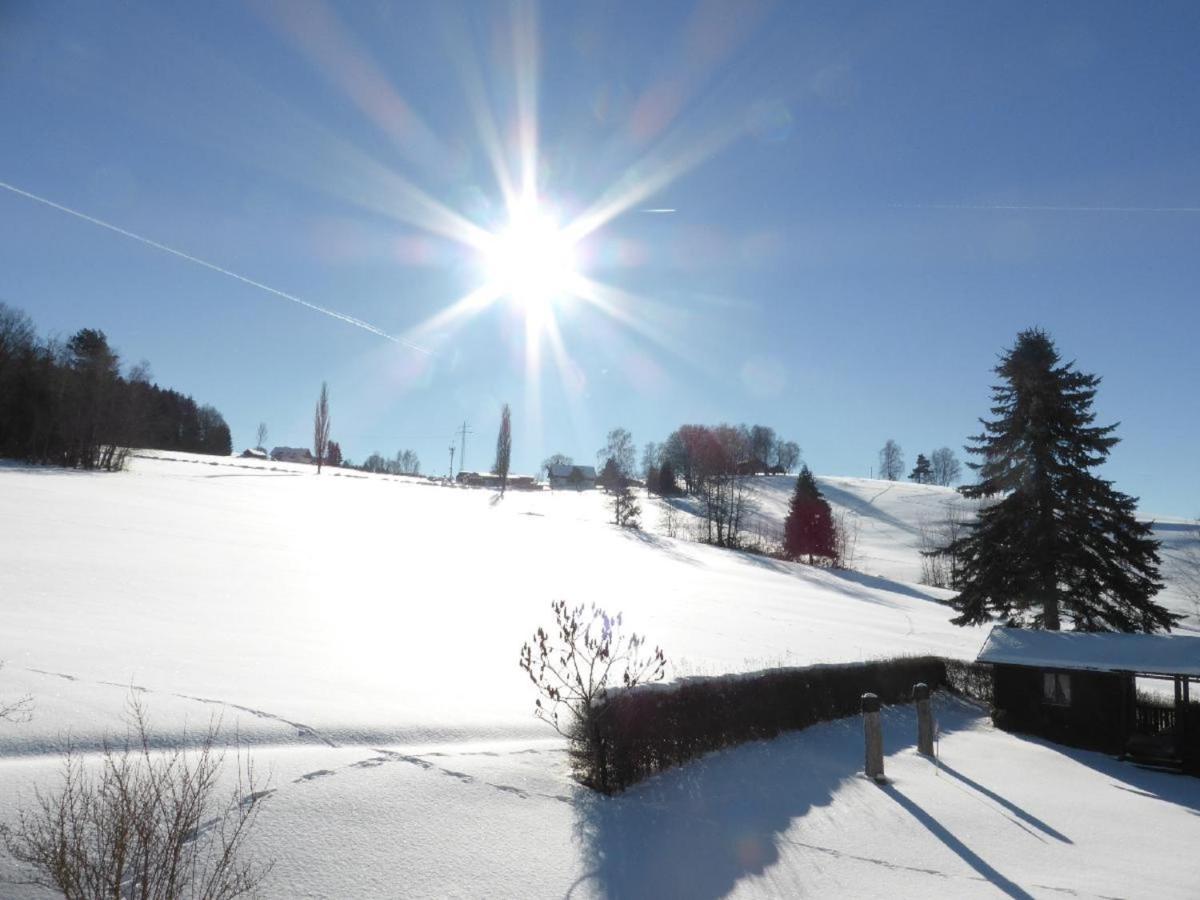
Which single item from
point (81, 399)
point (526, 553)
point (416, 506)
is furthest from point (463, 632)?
point (81, 399)

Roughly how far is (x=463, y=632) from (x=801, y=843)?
27.3 feet

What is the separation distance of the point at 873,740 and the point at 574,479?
91514 mm

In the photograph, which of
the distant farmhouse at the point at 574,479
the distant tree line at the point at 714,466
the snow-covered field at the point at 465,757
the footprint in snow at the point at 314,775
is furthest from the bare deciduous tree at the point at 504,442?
the footprint in snow at the point at 314,775

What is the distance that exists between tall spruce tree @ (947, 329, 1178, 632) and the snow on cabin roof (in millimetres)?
6324

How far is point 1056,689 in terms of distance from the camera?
15.3 m

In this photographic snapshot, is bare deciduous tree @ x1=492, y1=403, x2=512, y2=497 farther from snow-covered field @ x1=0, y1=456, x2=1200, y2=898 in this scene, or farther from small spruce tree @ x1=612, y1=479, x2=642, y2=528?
snow-covered field @ x1=0, y1=456, x2=1200, y2=898

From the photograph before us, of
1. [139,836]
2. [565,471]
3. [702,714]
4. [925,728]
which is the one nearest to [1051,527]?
[925,728]

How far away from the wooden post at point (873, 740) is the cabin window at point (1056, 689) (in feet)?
28.7

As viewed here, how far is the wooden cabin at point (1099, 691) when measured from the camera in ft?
44.0

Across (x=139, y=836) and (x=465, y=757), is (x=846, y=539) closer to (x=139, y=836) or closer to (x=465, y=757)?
(x=465, y=757)

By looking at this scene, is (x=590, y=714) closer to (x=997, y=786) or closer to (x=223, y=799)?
(x=223, y=799)

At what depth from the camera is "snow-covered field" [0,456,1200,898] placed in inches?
205

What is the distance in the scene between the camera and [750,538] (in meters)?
63.1

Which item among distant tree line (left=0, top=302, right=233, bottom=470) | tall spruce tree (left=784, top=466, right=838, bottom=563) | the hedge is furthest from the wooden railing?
distant tree line (left=0, top=302, right=233, bottom=470)
